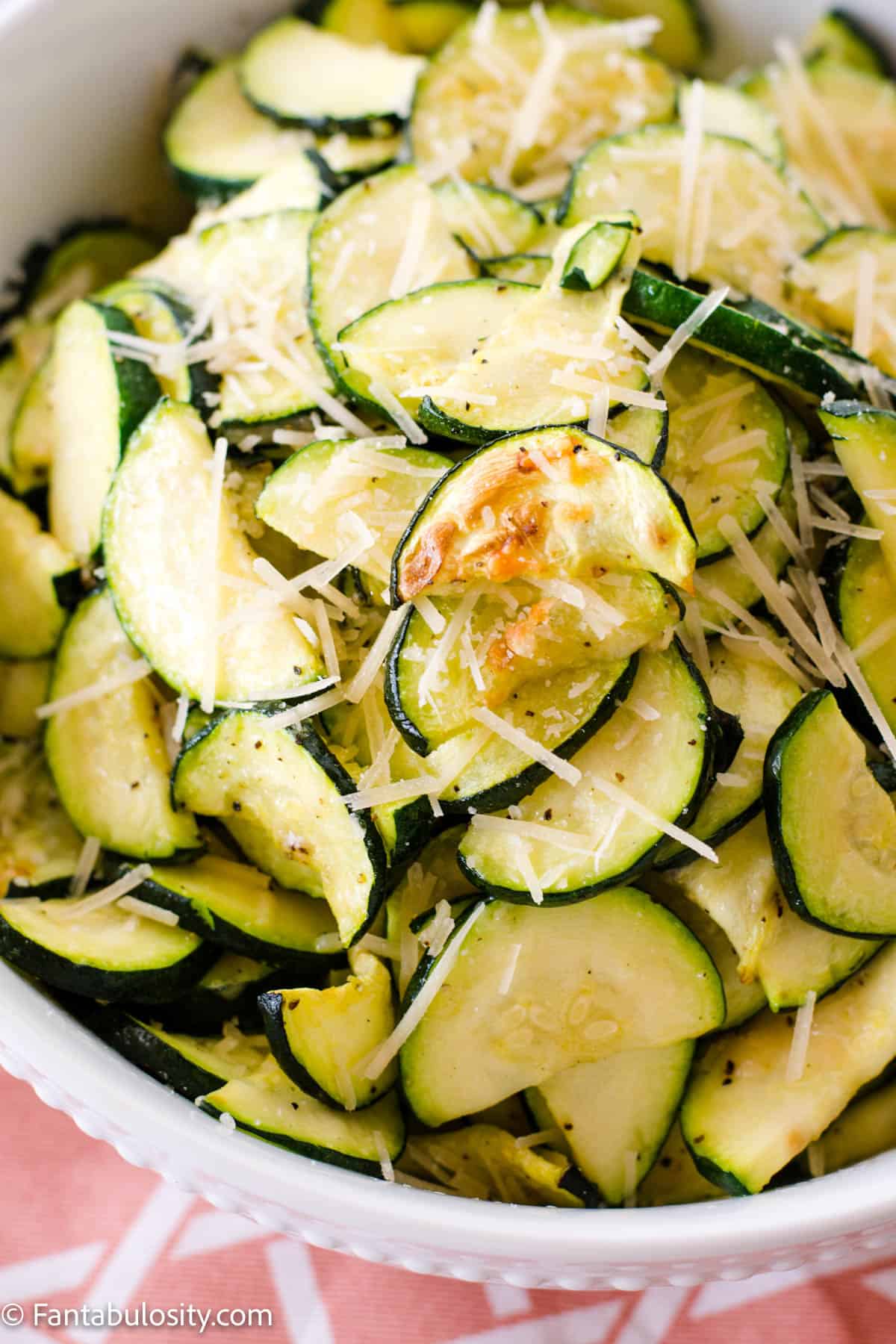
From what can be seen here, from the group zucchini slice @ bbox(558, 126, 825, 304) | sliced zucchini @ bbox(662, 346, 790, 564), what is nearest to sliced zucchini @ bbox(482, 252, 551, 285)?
zucchini slice @ bbox(558, 126, 825, 304)

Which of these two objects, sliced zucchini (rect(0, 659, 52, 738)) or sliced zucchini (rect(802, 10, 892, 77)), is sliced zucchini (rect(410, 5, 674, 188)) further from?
sliced zucchini (rect(0, 659, 52, 738))

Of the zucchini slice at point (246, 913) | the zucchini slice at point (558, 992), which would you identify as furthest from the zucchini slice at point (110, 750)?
the zucchini slice at point (558, 992)

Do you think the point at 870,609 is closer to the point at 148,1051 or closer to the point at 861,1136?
the point at 861,1136

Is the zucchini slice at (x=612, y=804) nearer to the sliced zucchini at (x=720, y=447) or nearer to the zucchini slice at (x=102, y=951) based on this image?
the sliced zucchini at (x=720, y=447)

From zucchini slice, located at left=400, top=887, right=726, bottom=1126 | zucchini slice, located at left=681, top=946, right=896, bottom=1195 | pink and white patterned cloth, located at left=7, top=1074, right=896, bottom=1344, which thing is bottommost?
pink and white patterned cloth, located at left=7, top=1074, right=896, bottom=1344

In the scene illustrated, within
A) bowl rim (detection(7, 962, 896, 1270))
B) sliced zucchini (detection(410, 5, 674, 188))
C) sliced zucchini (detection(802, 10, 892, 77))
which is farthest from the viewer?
sliced zucchini (detection(802, 10, 892, 77))

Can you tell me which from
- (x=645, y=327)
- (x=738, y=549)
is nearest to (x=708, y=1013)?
(x=738, y=549)
